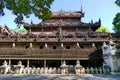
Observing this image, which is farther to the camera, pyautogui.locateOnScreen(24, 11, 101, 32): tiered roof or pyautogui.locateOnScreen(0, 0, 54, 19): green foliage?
pyautogui.locateOnScreen(24, 11, 101, 32): tiered roof

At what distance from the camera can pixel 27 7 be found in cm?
1172

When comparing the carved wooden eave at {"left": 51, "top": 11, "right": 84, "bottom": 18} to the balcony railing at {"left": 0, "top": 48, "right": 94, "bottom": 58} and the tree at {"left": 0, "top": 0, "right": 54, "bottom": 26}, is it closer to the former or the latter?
the balcony railing at {"left": 0, "top": 48, "right": 94, "bottom": 58}

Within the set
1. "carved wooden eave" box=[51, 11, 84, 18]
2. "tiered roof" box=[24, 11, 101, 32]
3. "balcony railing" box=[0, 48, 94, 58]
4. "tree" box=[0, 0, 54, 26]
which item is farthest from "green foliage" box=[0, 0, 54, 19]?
"carved wooden eave" box=[51, 11, 84, 18]

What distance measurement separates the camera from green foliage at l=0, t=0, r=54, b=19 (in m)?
11.4

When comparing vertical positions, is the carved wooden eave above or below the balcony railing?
above

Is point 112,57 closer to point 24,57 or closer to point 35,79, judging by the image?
point 35,79

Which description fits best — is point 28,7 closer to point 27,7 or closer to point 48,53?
point 27,7

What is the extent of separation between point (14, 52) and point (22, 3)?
57.0 feet

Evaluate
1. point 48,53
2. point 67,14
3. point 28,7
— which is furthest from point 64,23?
point 28,7

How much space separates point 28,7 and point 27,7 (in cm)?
6

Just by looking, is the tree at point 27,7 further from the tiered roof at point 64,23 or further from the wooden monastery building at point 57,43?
the tiered roof at point 64,23

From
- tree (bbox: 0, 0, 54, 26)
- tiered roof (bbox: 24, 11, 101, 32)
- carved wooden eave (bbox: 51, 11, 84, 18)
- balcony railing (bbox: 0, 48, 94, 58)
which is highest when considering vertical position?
carved wooden eave (bbox: 51, 11, 84, 18)

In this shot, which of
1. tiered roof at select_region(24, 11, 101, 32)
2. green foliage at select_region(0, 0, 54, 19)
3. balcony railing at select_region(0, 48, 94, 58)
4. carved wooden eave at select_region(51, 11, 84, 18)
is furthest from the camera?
carved wooden eave at select_region(51, 11, 84, 18)

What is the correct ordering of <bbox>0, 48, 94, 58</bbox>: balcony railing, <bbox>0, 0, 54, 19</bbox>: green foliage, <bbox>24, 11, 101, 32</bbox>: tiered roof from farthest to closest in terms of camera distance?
<bbox>24, 11, 101, 32</bbox>: tiered roof < <bbox>0, 48, 94, 58</bbox>: balcony railing < <bbox>0, 0, 54, 19</bbox>: green foliage
